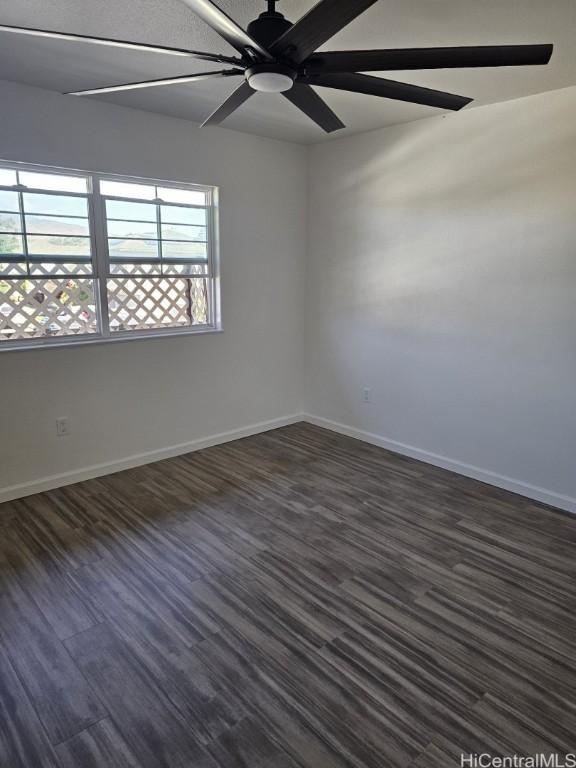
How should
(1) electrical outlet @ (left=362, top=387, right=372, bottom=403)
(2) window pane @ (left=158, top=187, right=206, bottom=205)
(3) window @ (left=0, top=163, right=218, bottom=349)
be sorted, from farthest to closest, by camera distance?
(1) electrical outlet @ (left=362, top=387, right=372, bottom=403), (2) window pane @ (left=158, top=187, right=206, bottom=205), (3) window @ (left=0, top=163, right=218, bottom=349)

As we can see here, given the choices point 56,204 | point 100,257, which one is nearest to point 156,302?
point 100,257

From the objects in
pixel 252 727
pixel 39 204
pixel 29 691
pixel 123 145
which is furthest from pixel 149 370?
pixel 252 727

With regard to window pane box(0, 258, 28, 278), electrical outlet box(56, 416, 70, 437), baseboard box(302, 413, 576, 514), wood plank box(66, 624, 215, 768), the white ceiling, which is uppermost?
the white ceiling

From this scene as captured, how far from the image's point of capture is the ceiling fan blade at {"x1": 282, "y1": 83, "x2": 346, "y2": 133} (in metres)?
1.81

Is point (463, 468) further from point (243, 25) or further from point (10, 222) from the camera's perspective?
point (10, 222)

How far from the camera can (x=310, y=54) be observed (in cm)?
147

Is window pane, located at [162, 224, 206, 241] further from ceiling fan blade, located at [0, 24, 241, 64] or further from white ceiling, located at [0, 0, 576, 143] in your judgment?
ceiling fan blade, located at [0, 24, 241, 64]

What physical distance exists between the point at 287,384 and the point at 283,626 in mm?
2758

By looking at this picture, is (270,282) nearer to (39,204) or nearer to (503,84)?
(39,204)

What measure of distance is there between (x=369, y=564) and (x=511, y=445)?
143 cm

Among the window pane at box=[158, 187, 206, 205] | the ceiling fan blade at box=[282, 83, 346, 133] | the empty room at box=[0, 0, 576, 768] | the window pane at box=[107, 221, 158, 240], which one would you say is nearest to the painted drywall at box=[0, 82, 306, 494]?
the empty room at box=[0, 0, 576, 768]

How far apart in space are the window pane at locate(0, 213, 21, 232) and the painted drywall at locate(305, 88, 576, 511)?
2385 mm

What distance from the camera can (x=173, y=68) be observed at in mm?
2475

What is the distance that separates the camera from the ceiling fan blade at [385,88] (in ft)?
5.72
